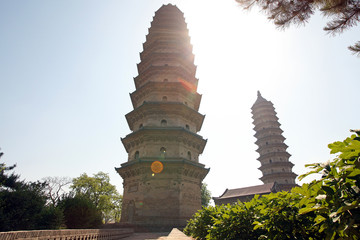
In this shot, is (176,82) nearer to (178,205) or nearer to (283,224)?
(178,205)

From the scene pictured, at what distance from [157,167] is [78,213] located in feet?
21.1

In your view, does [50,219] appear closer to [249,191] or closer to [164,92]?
[164,92]

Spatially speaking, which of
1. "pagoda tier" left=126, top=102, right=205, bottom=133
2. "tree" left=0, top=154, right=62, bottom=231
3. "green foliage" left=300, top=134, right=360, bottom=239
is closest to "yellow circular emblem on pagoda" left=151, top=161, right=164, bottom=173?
"pagoda tier" left=126, top=102, right=205, bottom=133

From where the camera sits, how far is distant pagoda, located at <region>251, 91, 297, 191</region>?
32.2 meters

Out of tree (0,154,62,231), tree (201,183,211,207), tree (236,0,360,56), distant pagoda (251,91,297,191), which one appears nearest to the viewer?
tree (236,0,360,56)

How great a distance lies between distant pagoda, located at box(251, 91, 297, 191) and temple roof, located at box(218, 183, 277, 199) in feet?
10.1

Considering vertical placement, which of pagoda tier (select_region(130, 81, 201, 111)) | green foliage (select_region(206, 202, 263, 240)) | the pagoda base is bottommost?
green foliage (select_region(206, 202, 263, 240))

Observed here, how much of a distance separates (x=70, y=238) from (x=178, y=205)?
10102 millimetres

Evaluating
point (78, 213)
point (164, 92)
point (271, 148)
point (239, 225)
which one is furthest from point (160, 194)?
point (271, 148)

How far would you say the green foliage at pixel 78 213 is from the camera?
34.9 feet

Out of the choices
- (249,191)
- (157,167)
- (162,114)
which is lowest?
(249,191)

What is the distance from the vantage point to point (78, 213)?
10.7 metres

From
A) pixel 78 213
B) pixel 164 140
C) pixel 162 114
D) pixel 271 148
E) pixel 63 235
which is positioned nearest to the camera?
pixel 63 235

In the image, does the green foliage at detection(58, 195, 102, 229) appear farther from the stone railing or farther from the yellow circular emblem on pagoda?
the yellow circular emblem on pagoda
